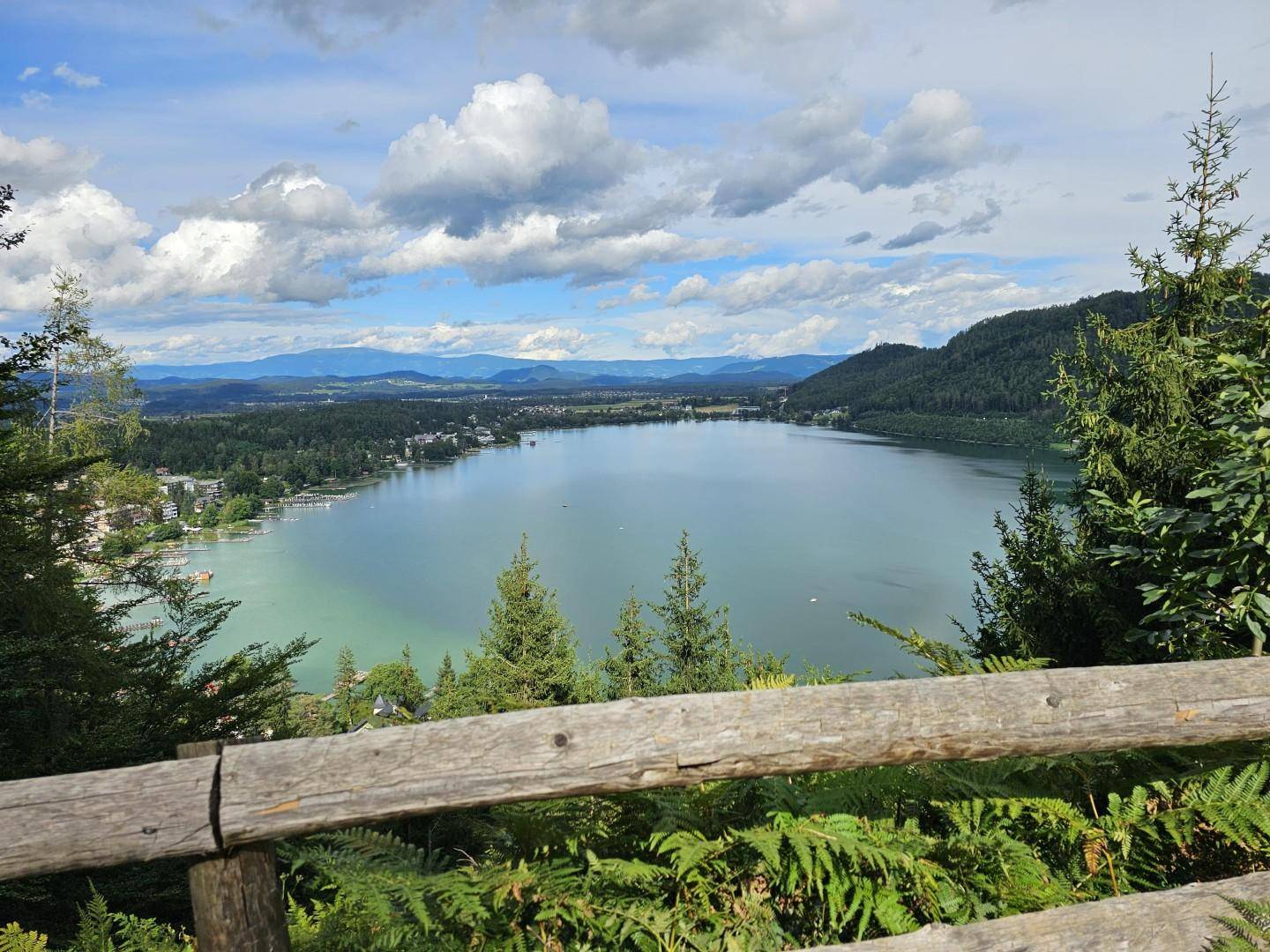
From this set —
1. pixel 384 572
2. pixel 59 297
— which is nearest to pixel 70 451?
pixel 59 297

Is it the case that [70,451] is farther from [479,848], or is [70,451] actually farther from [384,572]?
[384,572]

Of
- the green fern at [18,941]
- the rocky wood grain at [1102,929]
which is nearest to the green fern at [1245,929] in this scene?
the rocky wood grain at [1102,929]

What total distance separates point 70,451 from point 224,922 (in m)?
16.5

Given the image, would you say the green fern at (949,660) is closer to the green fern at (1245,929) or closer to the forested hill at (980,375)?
the green fern at (1245,929)

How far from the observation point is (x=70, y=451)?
13914 millimetres

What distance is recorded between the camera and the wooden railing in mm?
1294

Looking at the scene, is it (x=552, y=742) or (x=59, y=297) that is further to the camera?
(x=59, y=297)

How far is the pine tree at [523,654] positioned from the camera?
17.6 m

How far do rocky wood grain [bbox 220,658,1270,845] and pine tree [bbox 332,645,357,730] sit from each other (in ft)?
83.7

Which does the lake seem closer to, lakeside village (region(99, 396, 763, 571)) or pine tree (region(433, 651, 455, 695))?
lakeside village (region(99, 396, 763, 571))

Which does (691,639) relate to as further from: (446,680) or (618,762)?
(618,762)

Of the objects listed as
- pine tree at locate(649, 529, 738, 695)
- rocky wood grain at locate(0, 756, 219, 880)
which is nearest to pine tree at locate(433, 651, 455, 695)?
pine tree at locate(649, 529, 738, 695)

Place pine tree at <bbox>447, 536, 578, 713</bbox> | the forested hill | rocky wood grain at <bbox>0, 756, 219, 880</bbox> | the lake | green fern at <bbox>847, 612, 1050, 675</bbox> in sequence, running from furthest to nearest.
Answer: the forested hill < the lake < pine tree at <bbox>447, 536, 578, 713</bbox> < green fern at <bbox>847, 612, 1050, 675</bbox> < rocky wood grain at <bbox>0, 756, 219, 880</bbox>

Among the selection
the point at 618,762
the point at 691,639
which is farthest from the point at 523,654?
the point at 618,762
